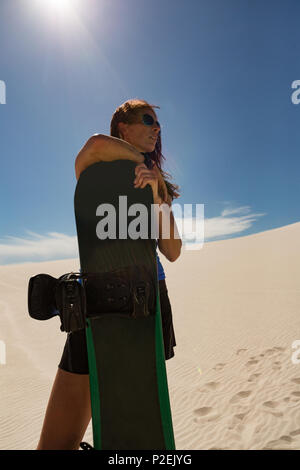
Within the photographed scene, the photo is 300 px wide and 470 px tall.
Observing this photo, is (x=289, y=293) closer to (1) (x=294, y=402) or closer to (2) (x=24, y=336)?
(1) (x=294, y=402)

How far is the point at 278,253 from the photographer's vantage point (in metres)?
26.6

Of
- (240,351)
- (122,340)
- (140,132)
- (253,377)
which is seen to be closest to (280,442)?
(253,377)

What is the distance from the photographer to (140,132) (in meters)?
1.66

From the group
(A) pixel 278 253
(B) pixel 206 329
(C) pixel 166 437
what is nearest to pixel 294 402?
(C) pixel 166 437

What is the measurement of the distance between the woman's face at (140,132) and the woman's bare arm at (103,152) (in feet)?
0.92

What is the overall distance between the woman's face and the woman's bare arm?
0.28 meters

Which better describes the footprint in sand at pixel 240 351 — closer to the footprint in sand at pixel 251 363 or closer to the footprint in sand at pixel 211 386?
the footprint in sand at pixel 251 363

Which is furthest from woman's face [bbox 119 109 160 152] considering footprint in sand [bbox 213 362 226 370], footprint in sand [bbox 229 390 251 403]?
footprint in sand [bbox 213 362 226 370]

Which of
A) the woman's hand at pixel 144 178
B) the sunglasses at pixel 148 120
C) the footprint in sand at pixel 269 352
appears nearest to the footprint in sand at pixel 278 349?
the footprint in sand at pixel 269 352

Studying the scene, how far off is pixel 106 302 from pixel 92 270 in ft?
0.63

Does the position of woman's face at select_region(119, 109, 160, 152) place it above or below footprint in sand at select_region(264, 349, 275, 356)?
above

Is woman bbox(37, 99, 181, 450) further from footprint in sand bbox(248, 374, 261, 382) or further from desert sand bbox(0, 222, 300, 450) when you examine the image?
footprint in sand bbox(248, 374, 261, 382)

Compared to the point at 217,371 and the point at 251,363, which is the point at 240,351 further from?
the point at 217,371

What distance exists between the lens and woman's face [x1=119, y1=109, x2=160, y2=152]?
165cm
